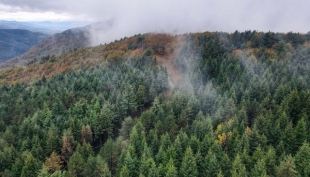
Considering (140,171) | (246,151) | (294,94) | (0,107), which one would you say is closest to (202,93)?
(294,94)

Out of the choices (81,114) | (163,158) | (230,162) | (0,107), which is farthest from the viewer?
(0,107)

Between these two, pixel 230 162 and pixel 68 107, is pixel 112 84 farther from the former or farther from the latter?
pixel 230 162

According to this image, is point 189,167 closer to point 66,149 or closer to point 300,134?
point 300,134

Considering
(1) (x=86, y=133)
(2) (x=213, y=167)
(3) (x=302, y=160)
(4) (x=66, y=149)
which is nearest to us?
(3) (x=302, y=160)

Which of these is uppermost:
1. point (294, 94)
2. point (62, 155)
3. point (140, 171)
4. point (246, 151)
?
point (294, 94)

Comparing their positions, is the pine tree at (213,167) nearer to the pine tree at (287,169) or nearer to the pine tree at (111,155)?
the pine tree at (287,169)

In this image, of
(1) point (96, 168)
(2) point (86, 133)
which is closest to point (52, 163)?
(2) point (86, 133)

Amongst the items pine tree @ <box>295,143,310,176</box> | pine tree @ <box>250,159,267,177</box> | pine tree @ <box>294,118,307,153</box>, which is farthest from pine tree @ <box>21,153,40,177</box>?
pine tree @ <box>294,118,307,153</box>

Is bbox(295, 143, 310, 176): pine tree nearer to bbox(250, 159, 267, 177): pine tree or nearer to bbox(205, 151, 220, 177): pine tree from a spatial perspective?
bbox(250, 159, 267, 177): pine tree
